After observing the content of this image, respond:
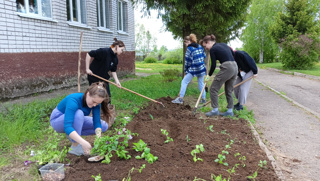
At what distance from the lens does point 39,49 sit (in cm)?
777

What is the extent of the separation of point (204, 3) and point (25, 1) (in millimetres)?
5796

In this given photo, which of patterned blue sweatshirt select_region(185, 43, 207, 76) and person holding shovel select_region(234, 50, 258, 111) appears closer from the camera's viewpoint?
person holding shovel select_region(234, 50, 258, 111)

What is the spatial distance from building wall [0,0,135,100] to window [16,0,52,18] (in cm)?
19

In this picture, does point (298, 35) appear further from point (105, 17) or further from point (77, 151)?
point (77, 151)

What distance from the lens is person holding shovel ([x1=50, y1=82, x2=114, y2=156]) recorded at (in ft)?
9.02

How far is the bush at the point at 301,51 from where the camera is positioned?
18500 millimetres

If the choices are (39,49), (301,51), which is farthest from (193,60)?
(301,51)

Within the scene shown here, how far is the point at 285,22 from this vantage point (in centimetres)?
2092

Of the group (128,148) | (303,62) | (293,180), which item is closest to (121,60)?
(128,148)

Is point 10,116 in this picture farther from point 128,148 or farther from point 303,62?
point 303,62

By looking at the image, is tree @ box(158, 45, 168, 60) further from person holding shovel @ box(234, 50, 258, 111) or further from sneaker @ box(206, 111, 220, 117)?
sneaker @ box(206, 111, 220, 117)

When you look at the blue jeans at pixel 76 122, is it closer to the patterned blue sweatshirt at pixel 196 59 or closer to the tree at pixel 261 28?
the patterned blue sweatshirt at pixel 196 59

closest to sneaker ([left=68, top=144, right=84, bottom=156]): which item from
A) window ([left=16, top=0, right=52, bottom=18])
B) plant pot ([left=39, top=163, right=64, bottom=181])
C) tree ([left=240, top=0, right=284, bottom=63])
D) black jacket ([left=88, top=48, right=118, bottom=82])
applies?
plant pot ([left=39, top=163, right=64, bottom=181])

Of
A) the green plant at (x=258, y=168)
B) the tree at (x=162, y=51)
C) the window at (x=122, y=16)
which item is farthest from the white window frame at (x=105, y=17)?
the tree at (x=162, y=51)
